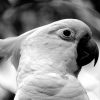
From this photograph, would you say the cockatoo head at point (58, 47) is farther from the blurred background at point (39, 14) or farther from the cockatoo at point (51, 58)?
the blurred background at point (39, 14)

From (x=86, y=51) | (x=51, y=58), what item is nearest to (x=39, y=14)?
(x=86, y=51)

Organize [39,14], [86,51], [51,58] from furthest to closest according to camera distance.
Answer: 1. [39,14]
2. [86,51]
3. [51,58]

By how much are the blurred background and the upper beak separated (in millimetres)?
1865

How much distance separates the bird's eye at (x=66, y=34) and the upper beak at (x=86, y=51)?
79 millimetres

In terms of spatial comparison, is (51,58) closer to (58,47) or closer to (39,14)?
(58,47)

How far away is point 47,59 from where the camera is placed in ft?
8.29

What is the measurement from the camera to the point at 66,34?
2.60 metres

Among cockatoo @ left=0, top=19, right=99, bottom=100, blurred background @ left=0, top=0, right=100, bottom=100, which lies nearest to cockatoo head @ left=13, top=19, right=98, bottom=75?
cockatoo @ left=0, top=19, right=99, bottom=100

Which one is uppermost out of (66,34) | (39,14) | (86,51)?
(66,34)

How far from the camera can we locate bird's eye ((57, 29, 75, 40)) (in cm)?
259

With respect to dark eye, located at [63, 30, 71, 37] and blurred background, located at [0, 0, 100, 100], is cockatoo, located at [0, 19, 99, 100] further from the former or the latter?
blurred background, located at [0, 0, 100, 100]

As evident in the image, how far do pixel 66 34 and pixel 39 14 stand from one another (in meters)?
2.10

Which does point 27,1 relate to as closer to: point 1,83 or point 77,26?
point 1,83

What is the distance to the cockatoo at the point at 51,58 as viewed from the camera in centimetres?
238
